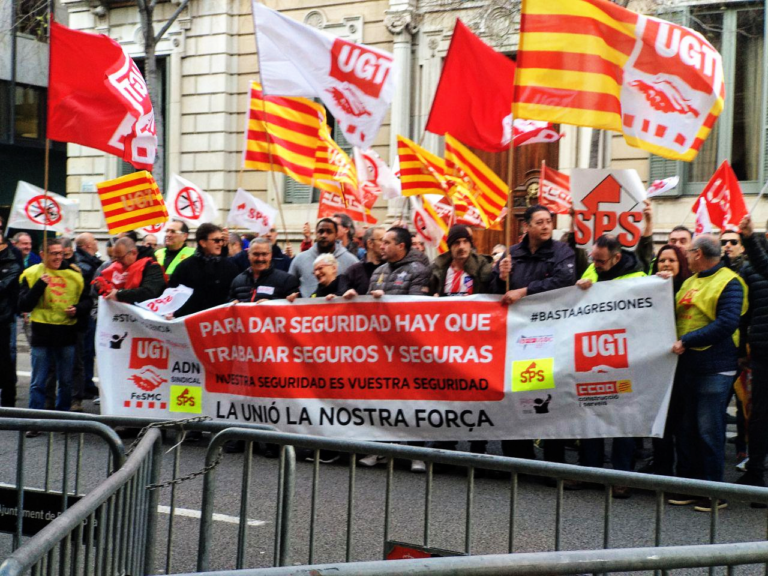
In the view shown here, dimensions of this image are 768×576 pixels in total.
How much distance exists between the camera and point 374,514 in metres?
6.38

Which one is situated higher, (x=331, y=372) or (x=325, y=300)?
(x=325, y=300)

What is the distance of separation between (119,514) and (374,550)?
2.56m

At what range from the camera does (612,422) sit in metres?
7.17

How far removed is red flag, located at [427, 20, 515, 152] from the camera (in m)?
9.24

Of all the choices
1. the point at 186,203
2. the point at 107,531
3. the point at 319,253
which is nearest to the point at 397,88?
the point at 186,203

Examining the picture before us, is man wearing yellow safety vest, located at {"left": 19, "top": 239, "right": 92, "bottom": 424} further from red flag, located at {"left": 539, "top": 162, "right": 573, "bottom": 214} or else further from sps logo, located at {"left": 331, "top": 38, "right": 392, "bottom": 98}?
red flag, located at {"left": 539, "top": 162, "right": 573, "bottom": 214}

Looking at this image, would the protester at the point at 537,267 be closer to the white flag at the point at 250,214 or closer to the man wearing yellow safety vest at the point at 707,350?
the man wearing yellow safety vest at the point at 707,350

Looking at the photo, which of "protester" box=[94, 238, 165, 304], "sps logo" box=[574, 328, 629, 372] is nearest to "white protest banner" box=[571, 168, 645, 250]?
"sps logo" box=[574, 328, 629, 372]

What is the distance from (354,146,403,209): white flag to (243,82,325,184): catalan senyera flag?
1580mm

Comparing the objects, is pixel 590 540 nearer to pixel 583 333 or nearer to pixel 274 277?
pixel 583 333

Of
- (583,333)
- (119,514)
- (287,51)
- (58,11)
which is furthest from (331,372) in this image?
(58,11)

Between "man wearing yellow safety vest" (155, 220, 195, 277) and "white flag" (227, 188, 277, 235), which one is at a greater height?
"white flag" (227, 188, 277, 235)

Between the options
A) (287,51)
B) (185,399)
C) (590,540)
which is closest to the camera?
(590,540)

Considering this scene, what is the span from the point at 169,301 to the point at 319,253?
1.52 meters
